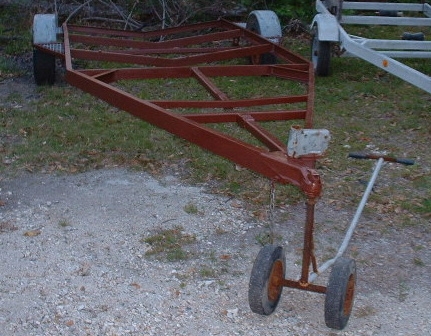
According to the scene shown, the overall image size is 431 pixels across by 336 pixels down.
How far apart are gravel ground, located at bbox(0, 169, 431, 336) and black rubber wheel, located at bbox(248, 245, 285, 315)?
0.47 feet

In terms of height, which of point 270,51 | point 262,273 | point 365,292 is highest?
point 270,51

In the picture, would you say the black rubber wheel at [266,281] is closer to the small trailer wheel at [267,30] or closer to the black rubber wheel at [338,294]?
the black rubber wheel at [338,294]

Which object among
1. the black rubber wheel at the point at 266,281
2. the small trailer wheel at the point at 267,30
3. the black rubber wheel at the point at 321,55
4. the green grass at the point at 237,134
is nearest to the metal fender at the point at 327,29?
the black rubber wheel at the point at 321,55

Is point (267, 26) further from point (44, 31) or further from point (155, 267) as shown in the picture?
point (155, 267)

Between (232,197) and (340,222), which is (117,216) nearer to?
(232,197)

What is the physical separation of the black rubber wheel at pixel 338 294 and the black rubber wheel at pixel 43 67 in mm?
5706

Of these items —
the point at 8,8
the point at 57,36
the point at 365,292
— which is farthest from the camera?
the point at 8,8

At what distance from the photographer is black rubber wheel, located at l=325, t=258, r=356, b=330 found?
425 cm

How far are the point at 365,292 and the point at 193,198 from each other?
6.21ft

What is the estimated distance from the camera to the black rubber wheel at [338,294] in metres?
4.25

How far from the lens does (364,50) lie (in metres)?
8.41

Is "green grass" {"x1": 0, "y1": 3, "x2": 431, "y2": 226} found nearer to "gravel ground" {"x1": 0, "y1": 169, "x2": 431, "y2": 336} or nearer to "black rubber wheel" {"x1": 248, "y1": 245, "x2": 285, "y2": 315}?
"gravel ground" {"x1": 0, "y1": 169, "x2": 431, "y2": 336}

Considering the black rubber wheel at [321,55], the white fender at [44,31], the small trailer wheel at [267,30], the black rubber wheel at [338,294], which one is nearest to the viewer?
the black rubber wheel at [338,294]

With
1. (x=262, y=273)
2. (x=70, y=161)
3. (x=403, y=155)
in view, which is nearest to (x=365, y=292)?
(x=262, y=273)
